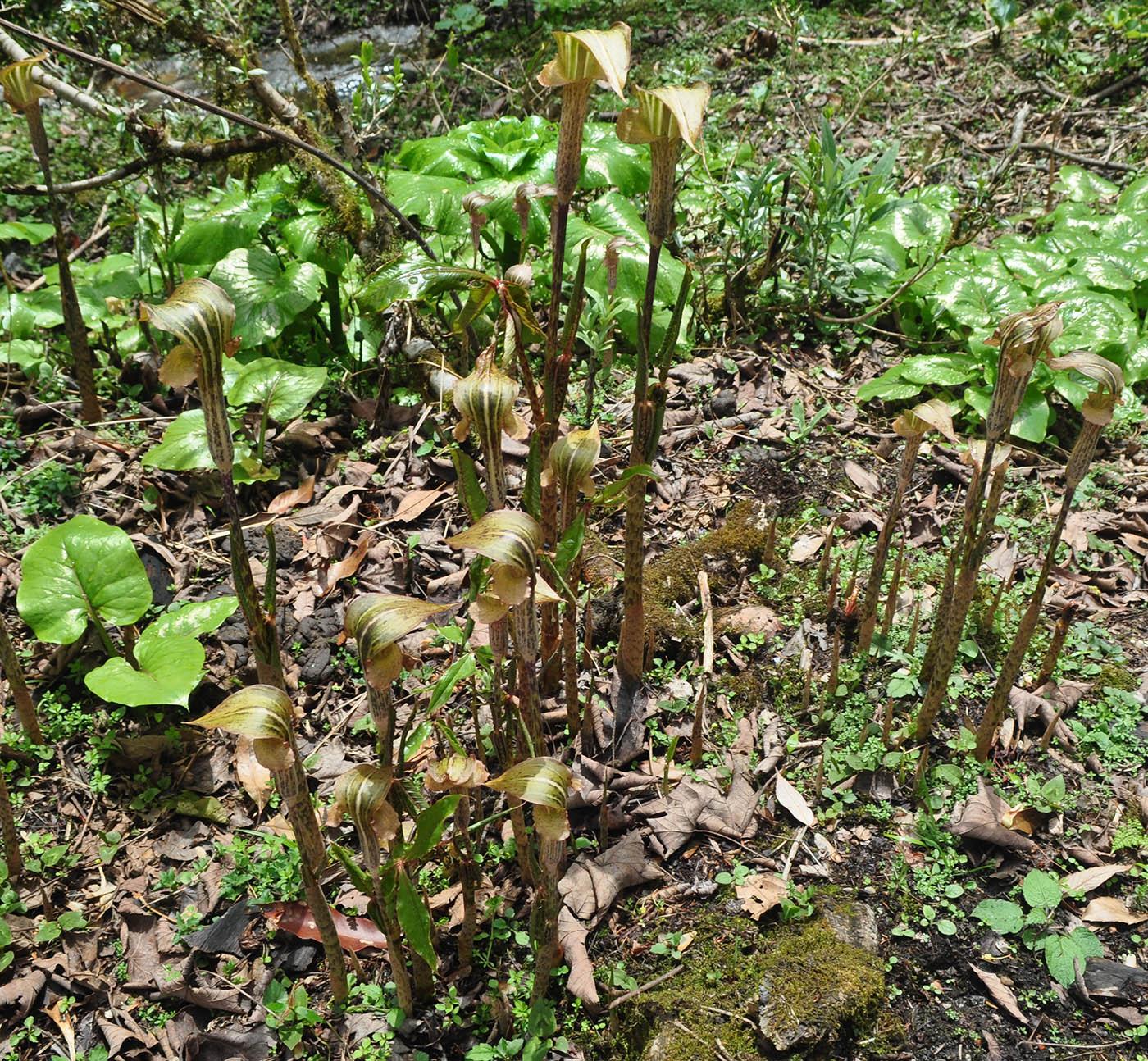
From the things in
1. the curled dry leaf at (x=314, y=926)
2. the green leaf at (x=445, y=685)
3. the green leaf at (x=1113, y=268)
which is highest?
the green leaf at (x=1113, y=268)

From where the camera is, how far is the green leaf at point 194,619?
268 cm

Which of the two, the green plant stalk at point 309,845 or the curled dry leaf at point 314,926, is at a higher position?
the green plant stalk at point 309,845

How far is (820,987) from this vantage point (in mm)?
2029

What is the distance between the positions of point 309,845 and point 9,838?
113 cm

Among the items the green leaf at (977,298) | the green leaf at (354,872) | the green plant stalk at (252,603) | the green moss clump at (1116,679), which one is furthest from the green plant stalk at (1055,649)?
the green plant stalk at (252,603)

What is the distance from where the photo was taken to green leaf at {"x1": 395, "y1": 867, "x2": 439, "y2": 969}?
1.71 metres

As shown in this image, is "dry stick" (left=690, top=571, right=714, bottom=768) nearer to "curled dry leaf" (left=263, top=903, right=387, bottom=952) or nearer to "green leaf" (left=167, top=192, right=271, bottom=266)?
"curled dry leaf" (left=263, top=903, right=387, bottom=952)

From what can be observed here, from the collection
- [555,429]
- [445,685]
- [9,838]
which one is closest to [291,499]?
[9,838]

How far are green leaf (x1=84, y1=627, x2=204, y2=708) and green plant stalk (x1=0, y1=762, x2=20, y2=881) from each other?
30 centimetres

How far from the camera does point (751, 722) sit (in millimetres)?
2723

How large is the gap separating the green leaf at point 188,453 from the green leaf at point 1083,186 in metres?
4.27

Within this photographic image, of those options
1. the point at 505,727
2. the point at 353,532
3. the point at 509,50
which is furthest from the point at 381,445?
the point at 509,50

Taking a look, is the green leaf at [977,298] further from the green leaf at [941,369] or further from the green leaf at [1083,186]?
the green leaf at [1083,186]

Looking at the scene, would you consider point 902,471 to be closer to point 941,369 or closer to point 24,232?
point 941,369
